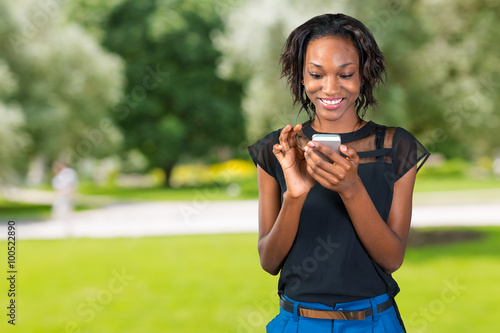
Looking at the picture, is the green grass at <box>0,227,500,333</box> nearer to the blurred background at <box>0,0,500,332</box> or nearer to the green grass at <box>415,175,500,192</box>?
the blurred background at <box>0,0,500,332</box>

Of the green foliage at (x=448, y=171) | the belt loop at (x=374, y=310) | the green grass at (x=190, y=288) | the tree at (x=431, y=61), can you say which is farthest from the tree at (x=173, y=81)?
the belt loop at (x=374, y=310)

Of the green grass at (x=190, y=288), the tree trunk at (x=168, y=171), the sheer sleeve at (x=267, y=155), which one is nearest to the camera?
the sheer sleeve at (x=267, y=155)

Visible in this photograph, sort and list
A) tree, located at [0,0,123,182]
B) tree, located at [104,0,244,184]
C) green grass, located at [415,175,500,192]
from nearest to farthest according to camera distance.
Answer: tree, located at [0,0,123,182], green grass, located at [415,175,500,192], tree, located at [104,0,244,184]

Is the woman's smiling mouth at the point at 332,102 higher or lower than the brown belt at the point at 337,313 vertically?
higher

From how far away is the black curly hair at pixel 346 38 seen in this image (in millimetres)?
2018

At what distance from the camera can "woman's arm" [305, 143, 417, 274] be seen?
5.69ft

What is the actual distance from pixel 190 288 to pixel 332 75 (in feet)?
23.8

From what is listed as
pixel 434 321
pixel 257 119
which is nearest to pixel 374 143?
pixel 434 321

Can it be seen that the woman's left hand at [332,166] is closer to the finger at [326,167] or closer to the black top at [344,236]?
the finger at [326,167]

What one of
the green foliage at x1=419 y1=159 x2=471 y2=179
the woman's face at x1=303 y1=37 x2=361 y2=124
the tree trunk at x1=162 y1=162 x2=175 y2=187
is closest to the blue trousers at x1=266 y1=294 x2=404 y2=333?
the woman's face at x1=303 y1=37 x2=361 y2=124

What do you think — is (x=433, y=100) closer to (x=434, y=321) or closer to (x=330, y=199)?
(x=434, y=321)

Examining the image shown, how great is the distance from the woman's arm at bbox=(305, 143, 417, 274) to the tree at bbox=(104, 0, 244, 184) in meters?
33.0

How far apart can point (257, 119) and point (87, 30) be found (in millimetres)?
24484

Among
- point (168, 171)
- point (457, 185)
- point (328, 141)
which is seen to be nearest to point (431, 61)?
point (328, 141)
